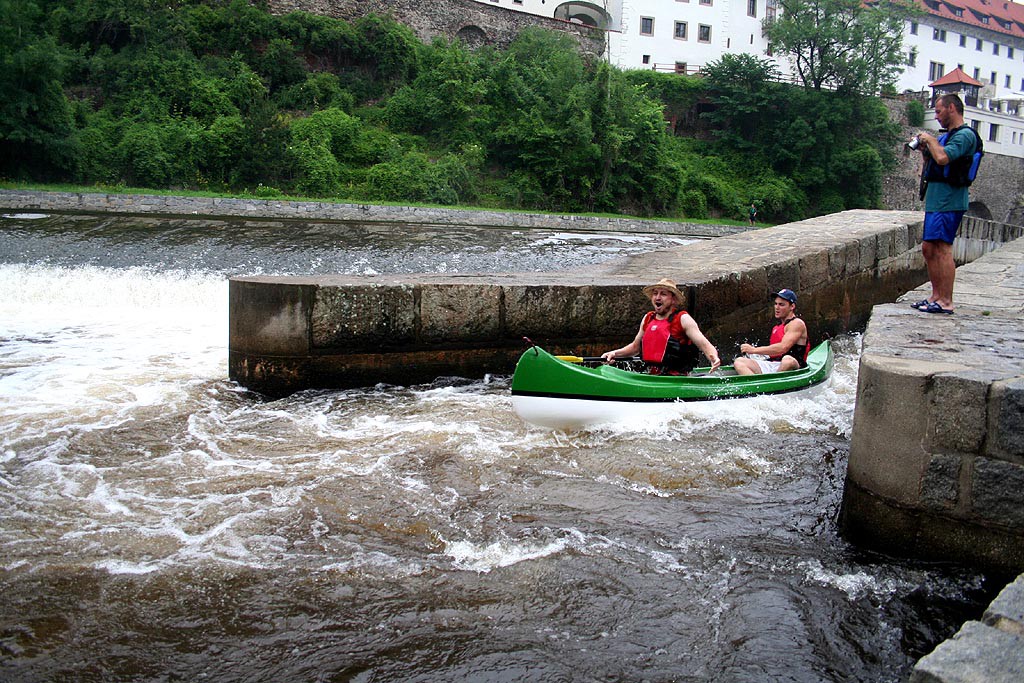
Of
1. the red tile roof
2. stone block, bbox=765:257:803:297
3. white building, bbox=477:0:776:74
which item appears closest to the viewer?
stone block, bbox=765:257:803:297

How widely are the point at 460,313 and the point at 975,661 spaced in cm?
620

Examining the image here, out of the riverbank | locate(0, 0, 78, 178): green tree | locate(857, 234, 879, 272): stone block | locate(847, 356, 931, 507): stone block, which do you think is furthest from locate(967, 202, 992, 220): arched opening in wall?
locate(847, 356, 931, 507): stone block

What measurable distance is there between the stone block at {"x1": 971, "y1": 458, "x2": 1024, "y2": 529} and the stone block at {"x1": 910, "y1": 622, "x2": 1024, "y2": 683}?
1.56 metres

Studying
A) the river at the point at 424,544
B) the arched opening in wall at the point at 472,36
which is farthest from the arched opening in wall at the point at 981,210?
the river at the point at 424,544

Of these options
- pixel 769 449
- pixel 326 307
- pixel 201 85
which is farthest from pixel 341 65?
pixel 769 449

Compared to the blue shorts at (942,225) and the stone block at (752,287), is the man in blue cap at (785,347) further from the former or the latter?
the stone block at (752,287)

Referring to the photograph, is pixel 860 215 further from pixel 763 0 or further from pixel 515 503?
pixel 763 0

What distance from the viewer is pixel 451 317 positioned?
26.5 ft

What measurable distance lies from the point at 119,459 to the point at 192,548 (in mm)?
1774

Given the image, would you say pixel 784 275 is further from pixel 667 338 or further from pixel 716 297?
pixel 667 338

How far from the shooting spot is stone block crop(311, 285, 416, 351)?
297 inches

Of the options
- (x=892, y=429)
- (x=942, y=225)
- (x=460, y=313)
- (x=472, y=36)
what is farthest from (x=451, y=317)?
(x=472, y=36)

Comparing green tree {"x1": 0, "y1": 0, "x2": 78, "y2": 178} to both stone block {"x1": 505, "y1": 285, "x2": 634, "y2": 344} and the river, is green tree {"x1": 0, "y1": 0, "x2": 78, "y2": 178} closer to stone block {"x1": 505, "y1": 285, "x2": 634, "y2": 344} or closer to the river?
the river

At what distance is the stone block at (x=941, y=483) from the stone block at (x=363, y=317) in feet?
16.2
